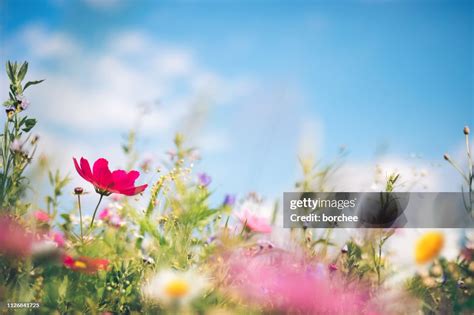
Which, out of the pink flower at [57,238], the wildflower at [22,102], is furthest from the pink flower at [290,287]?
the wildflower at [22,102]

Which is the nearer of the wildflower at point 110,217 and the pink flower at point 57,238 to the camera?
the pink flower at point 57,238

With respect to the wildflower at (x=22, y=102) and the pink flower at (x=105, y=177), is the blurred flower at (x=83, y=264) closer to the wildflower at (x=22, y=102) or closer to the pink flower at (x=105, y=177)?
the pink flower at (x=105, y=177)

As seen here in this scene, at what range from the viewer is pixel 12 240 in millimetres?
865

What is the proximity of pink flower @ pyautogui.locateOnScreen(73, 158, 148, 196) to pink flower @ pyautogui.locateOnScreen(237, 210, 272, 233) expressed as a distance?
285 mm

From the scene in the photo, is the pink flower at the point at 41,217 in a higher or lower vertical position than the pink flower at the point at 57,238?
higher

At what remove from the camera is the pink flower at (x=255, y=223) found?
1.08 m

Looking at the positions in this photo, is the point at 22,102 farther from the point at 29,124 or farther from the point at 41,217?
the point at 41,217

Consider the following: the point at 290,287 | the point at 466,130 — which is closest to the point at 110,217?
the point at 290,287

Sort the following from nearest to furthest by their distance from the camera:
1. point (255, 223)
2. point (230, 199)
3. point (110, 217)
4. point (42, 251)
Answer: point (42, 251), point (255, 223), point (230, 199), point (110, 217)

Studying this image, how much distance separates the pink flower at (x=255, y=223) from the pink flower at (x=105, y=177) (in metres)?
0.28

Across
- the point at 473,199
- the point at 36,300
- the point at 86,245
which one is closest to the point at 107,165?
the point at 86,245

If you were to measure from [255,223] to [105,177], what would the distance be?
364 millimetres

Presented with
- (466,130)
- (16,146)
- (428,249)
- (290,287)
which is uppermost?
(466,130)

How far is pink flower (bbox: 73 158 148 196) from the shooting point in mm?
922
